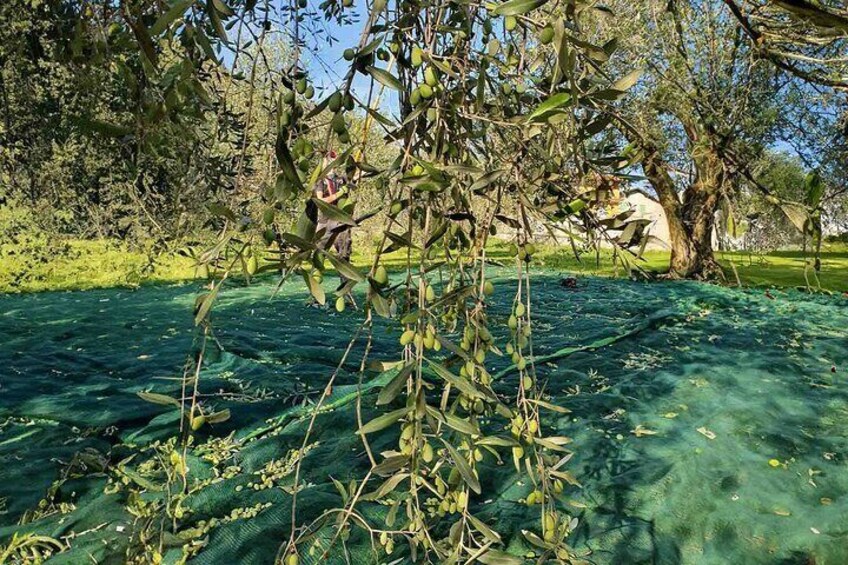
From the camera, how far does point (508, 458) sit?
10.4ft

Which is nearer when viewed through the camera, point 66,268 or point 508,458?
point 508,458

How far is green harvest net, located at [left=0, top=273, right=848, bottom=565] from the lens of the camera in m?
2.60

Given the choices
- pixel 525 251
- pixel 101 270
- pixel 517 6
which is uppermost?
pixel 517 6

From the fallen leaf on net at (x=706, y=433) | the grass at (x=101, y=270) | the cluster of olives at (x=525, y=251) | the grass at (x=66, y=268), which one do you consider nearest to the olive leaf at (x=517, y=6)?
the cluster of olives at (x=525, y=251)

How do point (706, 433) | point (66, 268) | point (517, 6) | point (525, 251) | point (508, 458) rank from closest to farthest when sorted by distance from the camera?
point (517, 6), point (525, 251), point (508, 458), point (706, 433), point (66, 268)

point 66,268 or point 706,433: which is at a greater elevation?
point 66,268

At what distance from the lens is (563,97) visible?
0.92 meters

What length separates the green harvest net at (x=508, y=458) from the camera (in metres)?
2.60

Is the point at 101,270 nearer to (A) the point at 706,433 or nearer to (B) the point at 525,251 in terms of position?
(A) the point at 706,433

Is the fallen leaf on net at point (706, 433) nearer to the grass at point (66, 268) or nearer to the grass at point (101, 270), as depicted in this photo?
the grass at point (101, 270)

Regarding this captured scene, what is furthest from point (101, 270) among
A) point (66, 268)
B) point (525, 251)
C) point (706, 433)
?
point (525, 251)

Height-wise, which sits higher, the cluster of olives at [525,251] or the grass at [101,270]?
the cluster of olives at [525,251]

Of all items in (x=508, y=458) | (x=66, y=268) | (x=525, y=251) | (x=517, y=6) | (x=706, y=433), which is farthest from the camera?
(x=66, y=268)

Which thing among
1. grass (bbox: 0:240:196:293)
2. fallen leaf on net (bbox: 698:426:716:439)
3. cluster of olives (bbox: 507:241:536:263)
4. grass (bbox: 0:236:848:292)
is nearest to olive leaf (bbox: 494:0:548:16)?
cluster of olives (bbox: 507:241:536:263)
